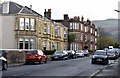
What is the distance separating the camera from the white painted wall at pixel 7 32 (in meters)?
57.5

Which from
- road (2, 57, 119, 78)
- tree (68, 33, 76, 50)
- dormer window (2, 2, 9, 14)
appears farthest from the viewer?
tree (68, 33, 76, 50)

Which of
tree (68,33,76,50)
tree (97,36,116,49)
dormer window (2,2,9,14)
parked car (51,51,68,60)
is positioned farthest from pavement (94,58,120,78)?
tree (97,36,116,49)

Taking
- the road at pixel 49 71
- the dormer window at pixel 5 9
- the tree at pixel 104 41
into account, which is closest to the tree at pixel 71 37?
the dormer window at pixel 5 9

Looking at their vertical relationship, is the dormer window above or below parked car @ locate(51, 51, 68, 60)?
above

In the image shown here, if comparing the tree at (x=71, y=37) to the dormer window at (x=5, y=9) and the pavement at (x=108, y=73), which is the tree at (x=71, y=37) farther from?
the pavement at (x=108, y=73)

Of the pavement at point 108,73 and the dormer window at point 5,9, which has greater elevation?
the dormer window at point 5,9

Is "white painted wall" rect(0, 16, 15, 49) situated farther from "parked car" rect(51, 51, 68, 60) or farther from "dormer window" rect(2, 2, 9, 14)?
"parked car" rect(51, 51, 68, 60)

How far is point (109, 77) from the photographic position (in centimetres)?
2025

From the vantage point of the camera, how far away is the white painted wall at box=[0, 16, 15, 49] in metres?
57.5

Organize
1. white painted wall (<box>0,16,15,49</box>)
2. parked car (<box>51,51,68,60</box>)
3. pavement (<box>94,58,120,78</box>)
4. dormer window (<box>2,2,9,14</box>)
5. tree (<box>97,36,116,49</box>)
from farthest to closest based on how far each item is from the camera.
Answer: tree (<box>97,36,116,49</box>), dormer window (<box>2,2,9,14</box>), white painted wall (<box>0,16,15,49</box>), parked car (<box>51,51,68,60</box>), pavement (<box>94,58,120,78</box>)

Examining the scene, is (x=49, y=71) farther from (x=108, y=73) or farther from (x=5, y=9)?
(x=5, y=9)

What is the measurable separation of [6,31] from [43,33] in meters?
8.93

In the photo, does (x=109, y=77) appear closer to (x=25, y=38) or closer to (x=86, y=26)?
(x=25, y=38)

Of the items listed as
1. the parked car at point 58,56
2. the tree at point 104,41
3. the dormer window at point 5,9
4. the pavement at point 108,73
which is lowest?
the pavement at point 108,73
